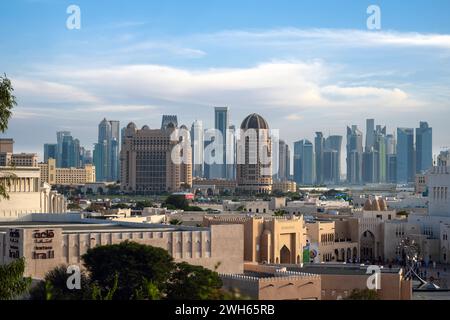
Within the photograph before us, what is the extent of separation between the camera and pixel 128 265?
25.2m

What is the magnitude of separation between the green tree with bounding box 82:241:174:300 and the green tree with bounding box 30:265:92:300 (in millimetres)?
534

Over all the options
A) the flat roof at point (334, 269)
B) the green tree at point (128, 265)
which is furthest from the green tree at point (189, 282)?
the flat roof at point (334, 269)

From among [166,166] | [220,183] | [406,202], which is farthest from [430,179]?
[220,183]

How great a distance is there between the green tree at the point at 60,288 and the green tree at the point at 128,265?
0.53 metres

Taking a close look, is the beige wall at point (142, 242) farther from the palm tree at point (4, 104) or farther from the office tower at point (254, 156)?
the office tower at point (254, 156)

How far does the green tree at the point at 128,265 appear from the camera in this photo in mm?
24750

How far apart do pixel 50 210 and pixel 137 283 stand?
28.8 metres

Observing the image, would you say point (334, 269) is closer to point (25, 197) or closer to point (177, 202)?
point (25, 197)

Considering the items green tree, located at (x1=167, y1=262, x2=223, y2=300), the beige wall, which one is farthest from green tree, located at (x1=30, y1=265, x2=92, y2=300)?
green tree, located at (x1=167, y1=262, x2=223, y2=300)

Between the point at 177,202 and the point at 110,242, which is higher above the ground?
the point at 110,242

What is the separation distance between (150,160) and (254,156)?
1966 cm

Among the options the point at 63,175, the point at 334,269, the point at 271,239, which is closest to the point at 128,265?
the point at 334,269

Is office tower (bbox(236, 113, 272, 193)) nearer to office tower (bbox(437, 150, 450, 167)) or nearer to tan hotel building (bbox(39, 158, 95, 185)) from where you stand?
tan hotel building (bbox(39, 158, 95, 185))

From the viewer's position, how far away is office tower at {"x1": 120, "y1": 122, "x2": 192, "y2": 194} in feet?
509
